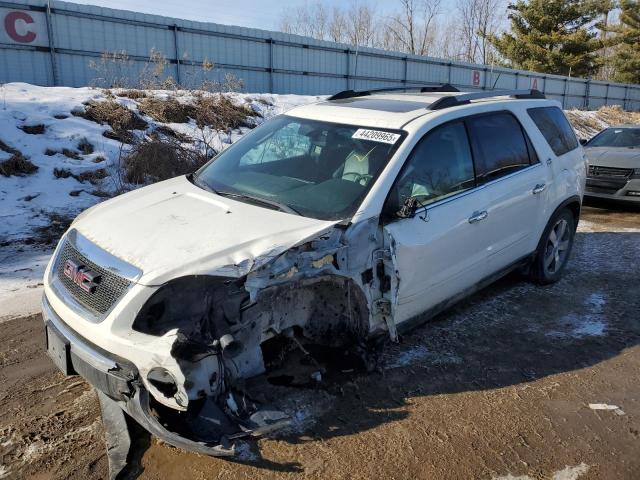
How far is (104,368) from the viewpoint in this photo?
8.63 feet

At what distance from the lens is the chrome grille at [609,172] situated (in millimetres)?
8812

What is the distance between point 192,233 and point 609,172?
8294mm

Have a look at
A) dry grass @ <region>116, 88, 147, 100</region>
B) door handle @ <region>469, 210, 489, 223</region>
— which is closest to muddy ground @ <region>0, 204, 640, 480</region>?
door handle @ <region>469, 210, 489, 223</region>

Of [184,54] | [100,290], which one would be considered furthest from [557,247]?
[184,54]

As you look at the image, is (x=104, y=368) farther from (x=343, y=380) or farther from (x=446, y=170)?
(x=446, y=170)

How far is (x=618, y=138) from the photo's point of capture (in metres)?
10.2

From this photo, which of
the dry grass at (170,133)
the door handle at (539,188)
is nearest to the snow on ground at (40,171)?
the dry grass at (170,133)

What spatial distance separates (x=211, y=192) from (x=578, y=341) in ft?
9.99

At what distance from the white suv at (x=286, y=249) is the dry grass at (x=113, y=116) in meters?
6.57

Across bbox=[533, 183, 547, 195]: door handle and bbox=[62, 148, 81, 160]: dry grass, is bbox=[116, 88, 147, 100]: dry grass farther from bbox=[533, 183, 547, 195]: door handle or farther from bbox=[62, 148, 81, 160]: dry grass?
bbox=[533, 183, 547, 195]: door handle

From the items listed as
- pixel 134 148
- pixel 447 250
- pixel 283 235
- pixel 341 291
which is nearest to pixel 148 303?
pixel 283 235

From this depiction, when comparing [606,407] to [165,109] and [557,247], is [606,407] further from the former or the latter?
[165,109]

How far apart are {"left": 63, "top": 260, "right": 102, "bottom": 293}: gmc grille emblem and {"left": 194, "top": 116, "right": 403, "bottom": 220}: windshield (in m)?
1.09

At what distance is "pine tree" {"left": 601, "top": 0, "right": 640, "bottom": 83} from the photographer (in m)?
41.9
